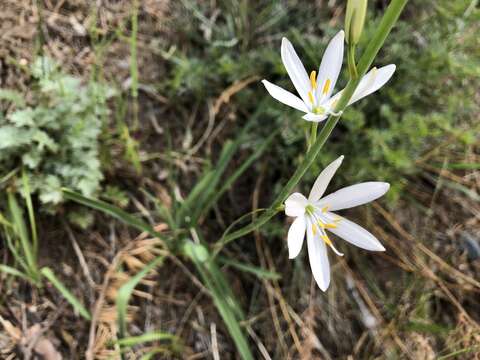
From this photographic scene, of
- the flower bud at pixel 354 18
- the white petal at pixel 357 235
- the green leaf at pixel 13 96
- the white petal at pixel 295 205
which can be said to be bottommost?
the white petal at pixel 357 235

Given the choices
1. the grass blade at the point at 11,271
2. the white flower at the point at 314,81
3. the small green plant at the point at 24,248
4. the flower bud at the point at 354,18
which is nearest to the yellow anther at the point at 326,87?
the white flower at the point at 314,81

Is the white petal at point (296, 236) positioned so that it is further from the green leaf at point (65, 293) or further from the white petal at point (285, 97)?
the green leaf at point (65, 293)

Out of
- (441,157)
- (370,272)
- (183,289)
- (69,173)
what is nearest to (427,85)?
(441,157)

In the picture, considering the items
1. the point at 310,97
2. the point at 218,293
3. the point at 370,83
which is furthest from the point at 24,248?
the point at 370,83

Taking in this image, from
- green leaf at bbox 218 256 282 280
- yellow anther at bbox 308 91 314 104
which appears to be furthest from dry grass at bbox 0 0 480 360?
yellow anther at bbox 308 91 314 104

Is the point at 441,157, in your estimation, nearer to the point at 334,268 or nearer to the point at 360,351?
the point at 334,268

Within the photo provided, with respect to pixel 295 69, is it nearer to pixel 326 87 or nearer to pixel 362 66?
pixel 326 87
